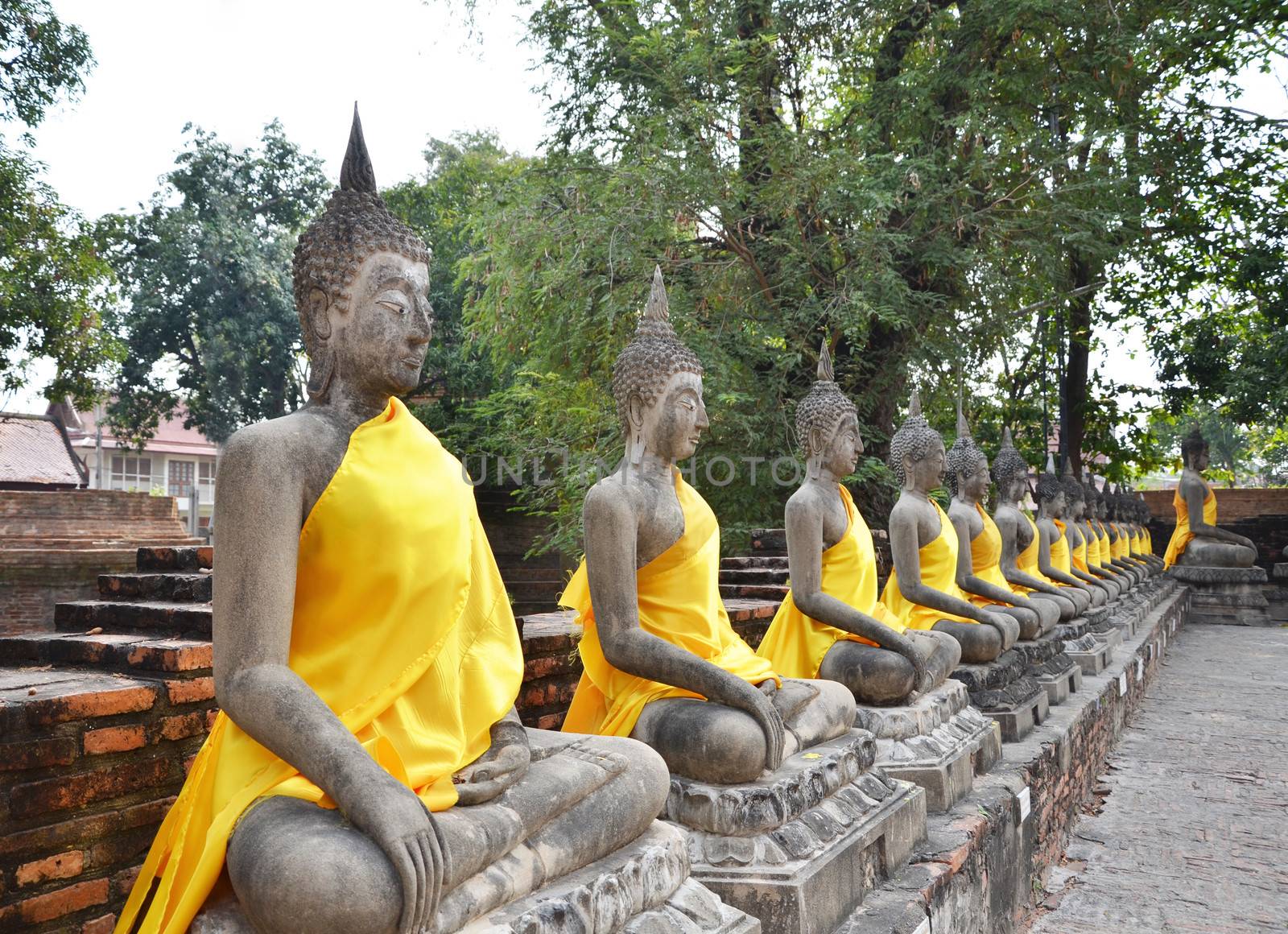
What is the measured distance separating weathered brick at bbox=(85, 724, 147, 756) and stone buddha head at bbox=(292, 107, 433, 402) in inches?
41.1

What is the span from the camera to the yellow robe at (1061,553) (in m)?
10.2

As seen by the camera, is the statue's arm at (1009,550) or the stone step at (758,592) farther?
the statue's arm at (1009,550)

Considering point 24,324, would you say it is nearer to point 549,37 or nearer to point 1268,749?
point 549,37

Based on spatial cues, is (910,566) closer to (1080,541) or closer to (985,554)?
(985,554)

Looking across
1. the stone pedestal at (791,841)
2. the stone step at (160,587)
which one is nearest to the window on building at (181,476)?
the stone step at (160,587)

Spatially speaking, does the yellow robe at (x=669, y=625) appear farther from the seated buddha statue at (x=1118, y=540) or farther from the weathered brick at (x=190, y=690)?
the seated buddha statue at (x=1118, y=540)

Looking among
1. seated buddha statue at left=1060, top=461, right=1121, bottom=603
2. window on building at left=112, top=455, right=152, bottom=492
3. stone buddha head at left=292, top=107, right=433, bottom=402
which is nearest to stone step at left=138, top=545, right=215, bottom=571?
stone buddha head at left=292, top=107, right=433, bottom=402

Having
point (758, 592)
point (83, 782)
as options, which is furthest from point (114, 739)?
point (758, 592)

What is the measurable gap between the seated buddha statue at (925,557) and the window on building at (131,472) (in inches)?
1400

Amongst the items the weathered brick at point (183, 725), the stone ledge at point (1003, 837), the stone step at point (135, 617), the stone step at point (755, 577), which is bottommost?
the stone ledge at point (1003, 837)

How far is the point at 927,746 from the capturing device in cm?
389

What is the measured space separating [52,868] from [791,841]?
1.75 metres

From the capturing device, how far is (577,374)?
11242mm

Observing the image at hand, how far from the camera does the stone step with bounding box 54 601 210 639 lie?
9.82 ft
